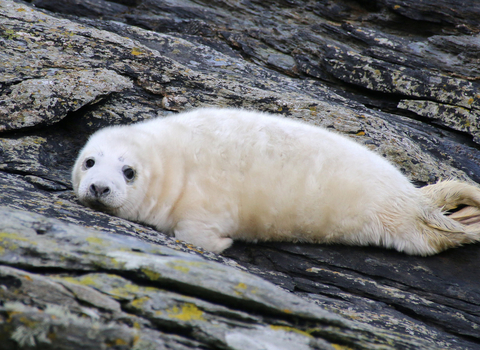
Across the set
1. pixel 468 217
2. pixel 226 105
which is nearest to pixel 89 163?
pixel 226 105

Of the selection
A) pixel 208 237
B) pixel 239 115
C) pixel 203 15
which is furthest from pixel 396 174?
pixel 203 15

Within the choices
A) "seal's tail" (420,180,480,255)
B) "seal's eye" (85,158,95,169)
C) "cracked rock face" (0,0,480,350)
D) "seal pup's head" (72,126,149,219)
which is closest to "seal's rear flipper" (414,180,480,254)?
"seal's tail" (420,180,480,255)

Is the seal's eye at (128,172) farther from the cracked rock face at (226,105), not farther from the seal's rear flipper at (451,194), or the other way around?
the seal's rear flipper at (451,194)

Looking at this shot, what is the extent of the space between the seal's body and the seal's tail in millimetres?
11

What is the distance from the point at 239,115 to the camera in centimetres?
412

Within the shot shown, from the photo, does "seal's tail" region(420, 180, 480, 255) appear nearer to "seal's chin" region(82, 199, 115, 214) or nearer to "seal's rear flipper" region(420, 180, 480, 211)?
"seal's rear flipper" region(420, 180, 480, 211)

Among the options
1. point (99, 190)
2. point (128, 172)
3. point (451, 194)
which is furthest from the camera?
point (451, 194)

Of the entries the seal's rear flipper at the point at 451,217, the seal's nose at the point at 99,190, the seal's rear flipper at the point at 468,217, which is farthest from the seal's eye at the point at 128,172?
the seal's rear flipper at the point at 468,217

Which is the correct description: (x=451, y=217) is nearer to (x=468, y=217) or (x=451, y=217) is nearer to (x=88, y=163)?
(x=468, y=217)

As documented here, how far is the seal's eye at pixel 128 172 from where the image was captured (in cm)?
372

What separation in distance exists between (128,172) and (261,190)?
1193mm

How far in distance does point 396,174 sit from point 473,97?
9.04 feet

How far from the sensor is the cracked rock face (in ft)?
6.31

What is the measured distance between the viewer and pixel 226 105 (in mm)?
5266
